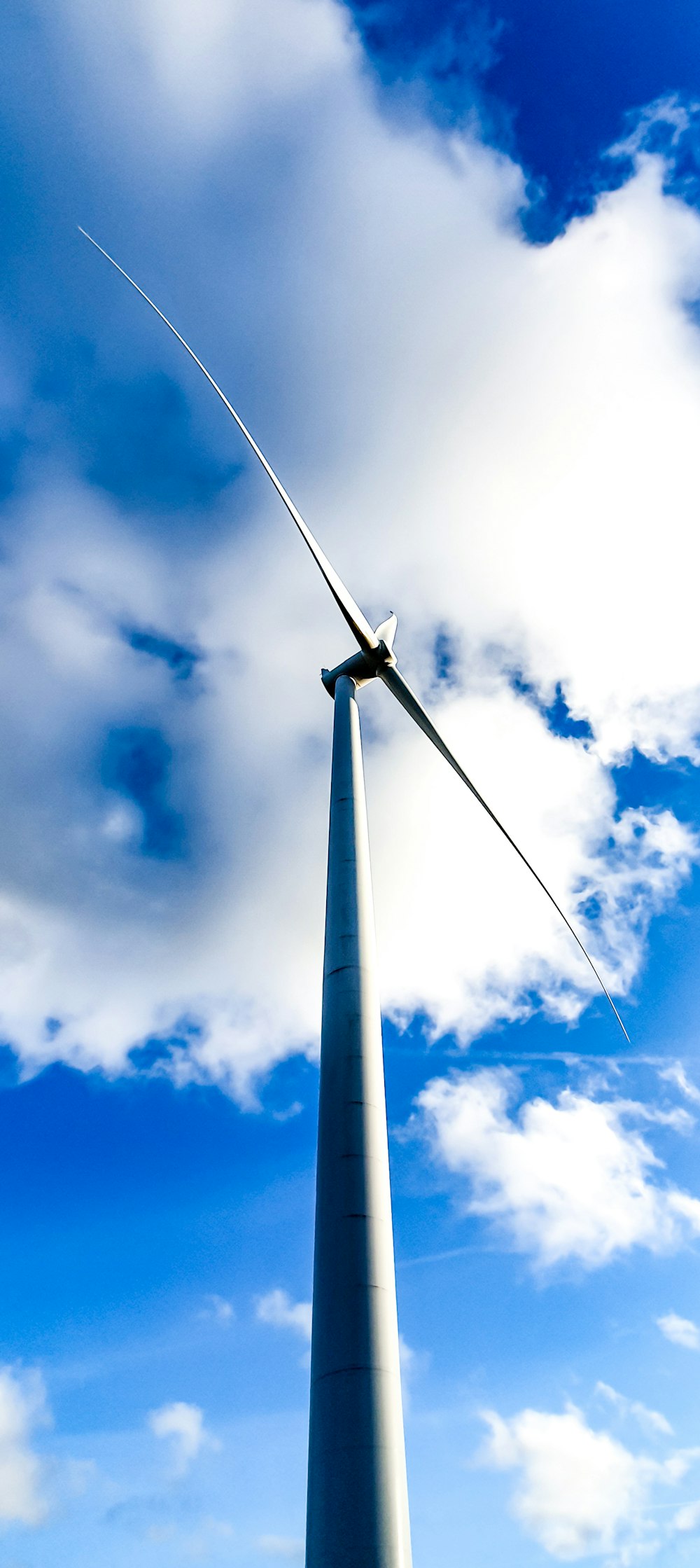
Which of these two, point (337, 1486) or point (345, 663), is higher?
point (345, 663)

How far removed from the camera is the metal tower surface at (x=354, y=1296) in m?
11.0

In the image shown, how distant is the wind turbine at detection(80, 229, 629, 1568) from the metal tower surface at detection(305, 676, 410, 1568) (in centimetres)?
2

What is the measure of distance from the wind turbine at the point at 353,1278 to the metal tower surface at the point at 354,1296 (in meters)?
0.02

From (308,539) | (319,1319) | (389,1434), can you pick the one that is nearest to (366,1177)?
(319,1319)

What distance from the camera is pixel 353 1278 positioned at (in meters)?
12.5

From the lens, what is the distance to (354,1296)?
12367 millimetres

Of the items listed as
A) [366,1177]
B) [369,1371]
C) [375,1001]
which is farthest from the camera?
[375,1001]

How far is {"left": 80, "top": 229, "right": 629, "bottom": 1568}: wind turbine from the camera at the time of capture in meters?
11.0

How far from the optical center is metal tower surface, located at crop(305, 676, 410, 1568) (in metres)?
11.0

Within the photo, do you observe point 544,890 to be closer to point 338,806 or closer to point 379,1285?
point 338,806

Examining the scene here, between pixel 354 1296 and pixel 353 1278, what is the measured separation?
0.23 m

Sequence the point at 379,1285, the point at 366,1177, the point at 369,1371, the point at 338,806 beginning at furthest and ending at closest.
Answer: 1. the point at 338,806
2. the point at 366,1177
3. the point at 379,1285
4. the point at 369,1371

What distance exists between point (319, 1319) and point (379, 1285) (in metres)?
0.97

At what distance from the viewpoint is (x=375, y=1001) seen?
1623cm
